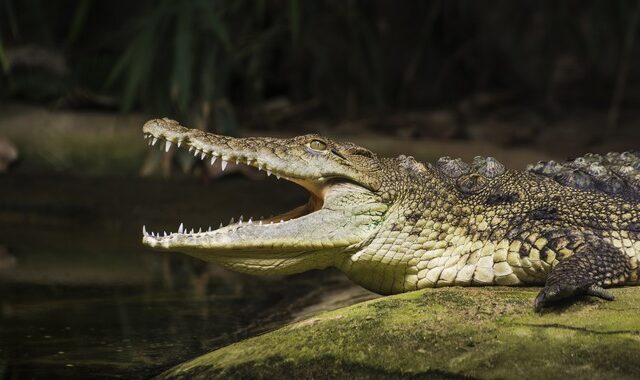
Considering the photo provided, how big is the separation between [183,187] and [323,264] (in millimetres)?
4119

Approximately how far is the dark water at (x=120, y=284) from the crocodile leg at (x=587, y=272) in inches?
53.1

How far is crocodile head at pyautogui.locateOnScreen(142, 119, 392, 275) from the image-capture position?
3867 mm

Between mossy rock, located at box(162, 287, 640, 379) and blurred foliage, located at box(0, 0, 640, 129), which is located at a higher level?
blurred foliage, located at box(0, 0, 640, 129)

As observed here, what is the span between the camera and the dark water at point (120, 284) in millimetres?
4074

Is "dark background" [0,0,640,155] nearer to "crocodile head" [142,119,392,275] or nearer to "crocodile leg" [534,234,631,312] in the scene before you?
"crocodile head" [142,119,392,275]

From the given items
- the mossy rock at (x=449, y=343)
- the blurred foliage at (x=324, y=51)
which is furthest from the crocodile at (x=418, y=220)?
the blurred foliage at (x=324, y=51)

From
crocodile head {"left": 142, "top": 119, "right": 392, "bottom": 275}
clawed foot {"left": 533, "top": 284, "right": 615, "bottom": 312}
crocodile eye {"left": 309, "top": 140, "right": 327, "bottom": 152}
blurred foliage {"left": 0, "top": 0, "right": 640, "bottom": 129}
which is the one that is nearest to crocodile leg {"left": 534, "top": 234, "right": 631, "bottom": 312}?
clawed foot {"left": 533, "top": 284, "right": 615, "bottom": 312}

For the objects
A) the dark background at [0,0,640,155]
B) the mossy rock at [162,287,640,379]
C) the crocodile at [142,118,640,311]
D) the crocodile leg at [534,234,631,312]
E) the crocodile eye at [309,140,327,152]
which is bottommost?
the mossy rock at [162,287,640,379]

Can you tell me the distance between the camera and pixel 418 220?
4.05 meters

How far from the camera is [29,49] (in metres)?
9.89

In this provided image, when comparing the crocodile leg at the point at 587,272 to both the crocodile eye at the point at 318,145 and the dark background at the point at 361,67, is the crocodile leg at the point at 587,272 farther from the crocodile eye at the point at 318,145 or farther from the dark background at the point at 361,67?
the dark background at the point at 361,67

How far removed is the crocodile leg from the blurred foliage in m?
4.43

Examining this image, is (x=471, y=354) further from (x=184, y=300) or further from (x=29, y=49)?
(x=29, y=49)

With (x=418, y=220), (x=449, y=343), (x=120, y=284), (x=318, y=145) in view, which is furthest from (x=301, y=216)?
(x=120, y=284)
